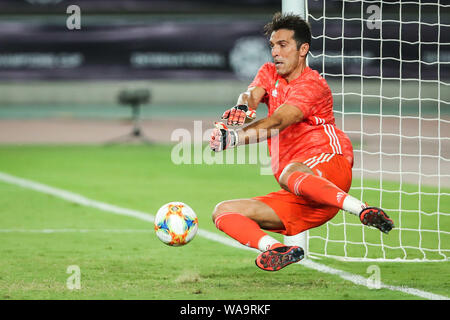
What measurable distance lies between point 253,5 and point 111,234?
16.2 meters

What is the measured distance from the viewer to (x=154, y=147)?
1567 cm

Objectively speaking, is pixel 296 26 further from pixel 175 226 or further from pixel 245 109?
pixel 175 226

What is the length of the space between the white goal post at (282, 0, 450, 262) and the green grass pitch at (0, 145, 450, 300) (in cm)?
6

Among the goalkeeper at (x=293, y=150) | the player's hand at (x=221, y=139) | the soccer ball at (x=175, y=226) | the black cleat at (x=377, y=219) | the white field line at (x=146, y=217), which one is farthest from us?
the soccer ball at (x=175, y=226)

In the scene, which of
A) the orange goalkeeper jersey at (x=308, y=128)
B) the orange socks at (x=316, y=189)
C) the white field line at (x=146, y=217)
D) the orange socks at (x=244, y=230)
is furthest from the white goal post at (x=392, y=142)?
the orange socks at (x=316, y=189)

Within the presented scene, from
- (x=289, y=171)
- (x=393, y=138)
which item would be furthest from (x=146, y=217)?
(x=393, y=138)

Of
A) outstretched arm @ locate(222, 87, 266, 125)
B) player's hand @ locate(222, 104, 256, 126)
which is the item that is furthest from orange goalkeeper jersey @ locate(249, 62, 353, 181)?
player's hand @ locate(222, 104, 256, 126)

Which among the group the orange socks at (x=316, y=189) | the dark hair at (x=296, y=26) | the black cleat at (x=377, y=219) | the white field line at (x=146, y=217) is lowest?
the white field line at (x=146, y=217)

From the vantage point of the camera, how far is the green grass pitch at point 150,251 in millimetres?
5047

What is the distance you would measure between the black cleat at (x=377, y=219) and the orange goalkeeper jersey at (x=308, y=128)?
2.68 ft

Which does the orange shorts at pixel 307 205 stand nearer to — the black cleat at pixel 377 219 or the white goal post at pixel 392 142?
the black cleat at pixel 377 219

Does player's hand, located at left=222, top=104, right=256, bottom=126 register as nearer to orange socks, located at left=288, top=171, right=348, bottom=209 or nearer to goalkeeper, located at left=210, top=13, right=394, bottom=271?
goalkeeper, located at left=210, top=13, right=394, bottom=271

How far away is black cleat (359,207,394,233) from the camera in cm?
433

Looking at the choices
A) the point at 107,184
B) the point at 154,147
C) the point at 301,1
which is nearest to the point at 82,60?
the point at 154,147
